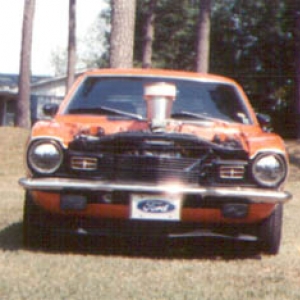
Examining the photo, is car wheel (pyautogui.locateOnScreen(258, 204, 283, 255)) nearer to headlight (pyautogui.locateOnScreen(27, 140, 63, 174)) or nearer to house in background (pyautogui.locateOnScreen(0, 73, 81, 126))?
headlight (pyautogui.locateOnScreen(27, 140, 63, 174))

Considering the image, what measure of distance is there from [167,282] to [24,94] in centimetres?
2514

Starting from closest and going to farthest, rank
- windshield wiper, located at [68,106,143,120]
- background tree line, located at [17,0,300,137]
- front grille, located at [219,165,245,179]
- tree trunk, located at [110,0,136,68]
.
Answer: front grille, located at [219,165,245,179]
windshield wiper, located at [68,106,143,120]
tree trunk, located at [110,0,136,68]
background tree line, located at [17,0,300,137]

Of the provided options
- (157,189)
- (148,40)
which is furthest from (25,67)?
(157,189)

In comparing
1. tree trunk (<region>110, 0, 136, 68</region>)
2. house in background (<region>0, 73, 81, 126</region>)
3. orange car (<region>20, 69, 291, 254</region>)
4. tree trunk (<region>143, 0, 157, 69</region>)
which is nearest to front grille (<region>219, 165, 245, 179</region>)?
orange car (<region>20, 69, 291, 254</region>)

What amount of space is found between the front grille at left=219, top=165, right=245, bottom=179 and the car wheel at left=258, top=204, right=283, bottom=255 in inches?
21.2

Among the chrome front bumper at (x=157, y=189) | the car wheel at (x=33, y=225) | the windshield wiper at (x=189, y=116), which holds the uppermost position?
the windshield wiper at (x=189, y=116)

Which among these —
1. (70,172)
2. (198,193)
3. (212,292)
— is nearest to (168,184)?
(198,193)

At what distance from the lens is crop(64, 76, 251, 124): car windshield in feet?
25.6

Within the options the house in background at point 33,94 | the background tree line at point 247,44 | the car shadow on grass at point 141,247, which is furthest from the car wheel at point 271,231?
the house in background at point 33,94

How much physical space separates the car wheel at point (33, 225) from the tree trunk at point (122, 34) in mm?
8486

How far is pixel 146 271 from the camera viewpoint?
250 inches

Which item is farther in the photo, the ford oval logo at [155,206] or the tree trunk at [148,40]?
the tree trunk at [148,40]

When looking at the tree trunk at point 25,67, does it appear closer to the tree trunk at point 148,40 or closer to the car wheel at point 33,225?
the tree trunk at point 148,40

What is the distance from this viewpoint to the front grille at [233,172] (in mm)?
6707
